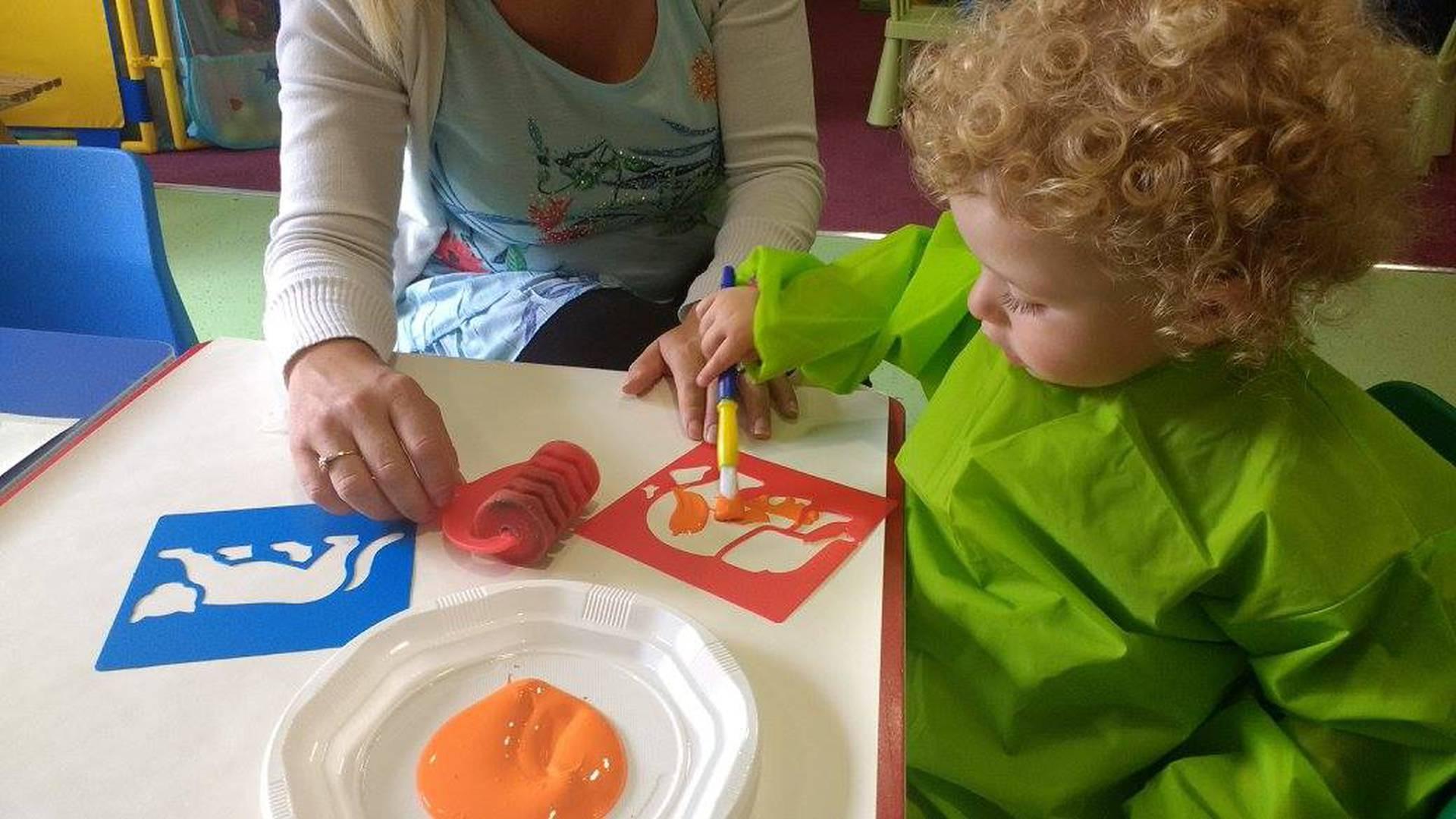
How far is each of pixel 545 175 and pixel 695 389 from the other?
35cm

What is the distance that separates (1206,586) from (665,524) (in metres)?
0.32

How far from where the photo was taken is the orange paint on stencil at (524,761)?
0.47 meters

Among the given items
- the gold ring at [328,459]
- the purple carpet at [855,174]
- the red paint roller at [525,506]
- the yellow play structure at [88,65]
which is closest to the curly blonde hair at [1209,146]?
the red paint roller at [525,506]

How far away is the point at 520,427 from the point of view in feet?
2.48

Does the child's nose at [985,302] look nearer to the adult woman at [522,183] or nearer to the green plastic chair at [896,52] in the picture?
the adult woman at [522,183]

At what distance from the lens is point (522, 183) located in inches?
40.2

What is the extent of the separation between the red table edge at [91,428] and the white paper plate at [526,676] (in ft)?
0.96

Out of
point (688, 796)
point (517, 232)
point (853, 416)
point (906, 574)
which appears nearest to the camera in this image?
point (688, 796)

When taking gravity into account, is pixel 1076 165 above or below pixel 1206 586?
above

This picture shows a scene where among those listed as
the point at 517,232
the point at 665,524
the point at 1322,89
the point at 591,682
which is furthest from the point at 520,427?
the point at 1322,89

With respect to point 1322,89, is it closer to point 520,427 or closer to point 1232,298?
point 1232,298

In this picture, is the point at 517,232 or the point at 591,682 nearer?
the point at 591,682

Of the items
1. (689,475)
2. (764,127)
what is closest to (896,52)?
(764,127)

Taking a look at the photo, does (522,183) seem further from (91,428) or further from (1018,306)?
(1018,306)
